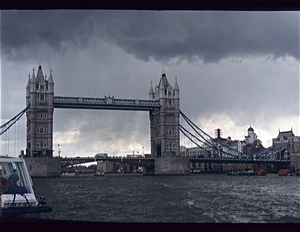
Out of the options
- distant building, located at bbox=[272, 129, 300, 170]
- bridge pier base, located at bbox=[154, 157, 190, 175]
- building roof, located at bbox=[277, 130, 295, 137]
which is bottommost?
bridge pier base, located at bbox=[154, 157, 190, 175]

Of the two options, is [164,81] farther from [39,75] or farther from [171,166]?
[39,75]

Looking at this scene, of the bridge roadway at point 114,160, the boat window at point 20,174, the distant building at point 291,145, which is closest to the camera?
the boat window at point 20,174

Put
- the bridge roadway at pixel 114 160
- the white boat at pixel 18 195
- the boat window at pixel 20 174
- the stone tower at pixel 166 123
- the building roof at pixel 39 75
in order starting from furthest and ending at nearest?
the stone tower at pixel 166 123 < the building roof at pixel 39 75 < the bridge roadway at pixel 114 160 < the boat window at pixel 20 174 < the white boat at pixel 18 195

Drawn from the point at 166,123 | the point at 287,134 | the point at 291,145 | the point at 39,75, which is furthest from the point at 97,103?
the point at 287,134

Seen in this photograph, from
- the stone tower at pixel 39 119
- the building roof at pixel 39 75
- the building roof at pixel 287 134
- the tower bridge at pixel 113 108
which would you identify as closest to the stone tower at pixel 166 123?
the tower bridge at pixel 113 108

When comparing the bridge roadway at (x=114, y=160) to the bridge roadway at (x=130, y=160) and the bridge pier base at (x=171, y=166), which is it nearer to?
the bridge roadway at (x=130, y=160)

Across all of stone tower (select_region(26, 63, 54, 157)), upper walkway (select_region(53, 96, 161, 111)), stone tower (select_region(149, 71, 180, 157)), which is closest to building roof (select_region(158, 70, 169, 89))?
stone tower (select_region(149, 71, 180, 157))

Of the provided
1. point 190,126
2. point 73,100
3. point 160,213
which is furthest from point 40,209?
point 190,126

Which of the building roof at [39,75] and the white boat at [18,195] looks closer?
the white boat at [18,195]

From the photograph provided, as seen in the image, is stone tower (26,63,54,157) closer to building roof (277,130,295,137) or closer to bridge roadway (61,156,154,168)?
bridge roadway (61,156,154,168)
